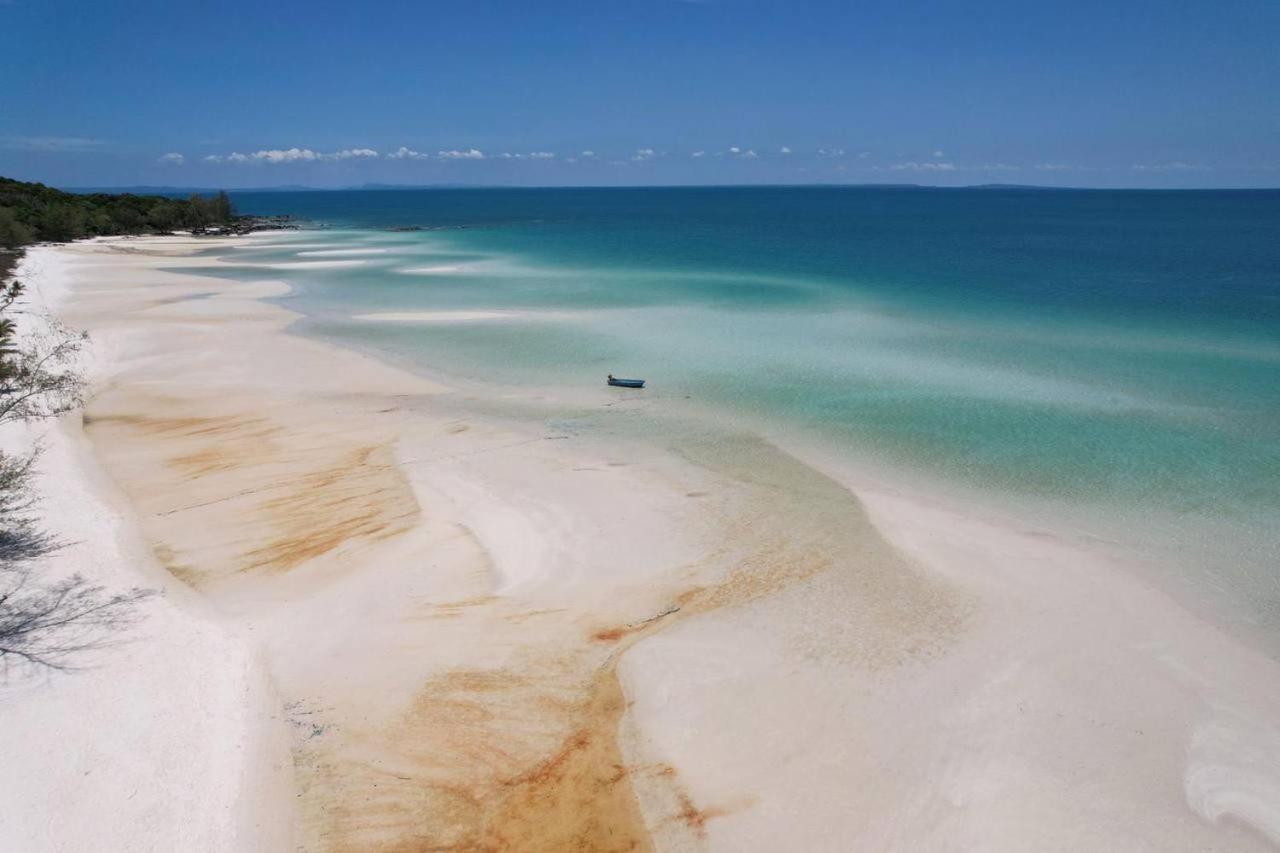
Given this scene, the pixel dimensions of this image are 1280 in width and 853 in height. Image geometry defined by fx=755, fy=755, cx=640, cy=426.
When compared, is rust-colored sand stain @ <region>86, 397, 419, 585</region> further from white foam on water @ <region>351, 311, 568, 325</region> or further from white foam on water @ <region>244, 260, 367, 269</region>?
white foam on water @ <region>244, 260, 367, 269</region>

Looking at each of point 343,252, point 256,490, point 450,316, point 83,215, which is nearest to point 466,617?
point 256,490

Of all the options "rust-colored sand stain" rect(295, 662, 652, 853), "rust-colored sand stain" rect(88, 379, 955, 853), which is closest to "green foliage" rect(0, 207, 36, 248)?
"rust-colored sand stain" rect(88, 379, 955, 853)

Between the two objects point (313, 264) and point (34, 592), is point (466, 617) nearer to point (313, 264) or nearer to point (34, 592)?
point (34, 592)

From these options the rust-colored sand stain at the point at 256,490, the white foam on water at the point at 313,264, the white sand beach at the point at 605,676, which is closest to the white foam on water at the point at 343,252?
the white foam on water at the point at 313,264

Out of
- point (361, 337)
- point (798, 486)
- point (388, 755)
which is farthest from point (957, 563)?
point (361, 337)

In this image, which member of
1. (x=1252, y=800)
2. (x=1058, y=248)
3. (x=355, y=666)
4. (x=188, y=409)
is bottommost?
(x=1252, y=800)

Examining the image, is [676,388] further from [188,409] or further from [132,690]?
[132,690]
